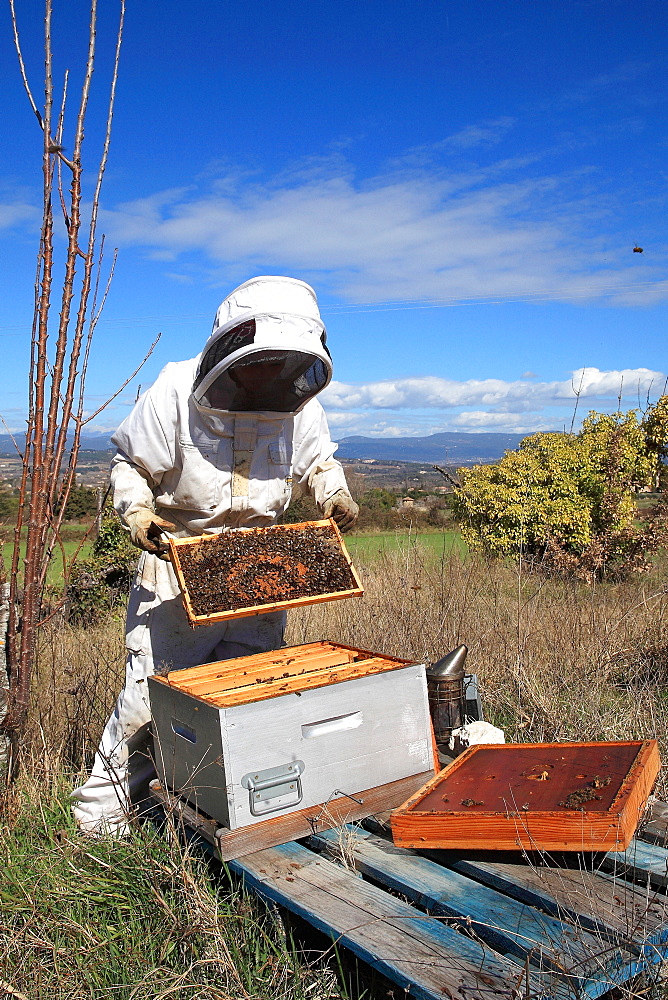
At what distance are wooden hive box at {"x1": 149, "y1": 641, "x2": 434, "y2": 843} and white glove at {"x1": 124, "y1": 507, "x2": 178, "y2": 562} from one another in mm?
582

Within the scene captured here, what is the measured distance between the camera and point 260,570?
11.7 feet

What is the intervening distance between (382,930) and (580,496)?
7.86 meters

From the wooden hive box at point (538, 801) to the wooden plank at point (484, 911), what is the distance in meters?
0.10

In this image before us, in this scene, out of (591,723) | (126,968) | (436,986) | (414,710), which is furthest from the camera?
(591,723)

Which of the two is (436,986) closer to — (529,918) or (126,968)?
(529,918)

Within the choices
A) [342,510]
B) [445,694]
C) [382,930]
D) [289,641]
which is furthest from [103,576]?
[382,930]

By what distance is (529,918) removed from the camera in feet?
6.89

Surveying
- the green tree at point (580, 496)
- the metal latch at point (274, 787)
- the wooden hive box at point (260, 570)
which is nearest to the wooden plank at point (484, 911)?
the metal latch at point (274, 787)

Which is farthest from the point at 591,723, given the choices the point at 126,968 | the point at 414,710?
the point at 126,968

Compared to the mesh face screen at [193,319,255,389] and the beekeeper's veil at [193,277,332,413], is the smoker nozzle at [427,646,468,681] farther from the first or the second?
the mesh face screen at [193,319,255,389]

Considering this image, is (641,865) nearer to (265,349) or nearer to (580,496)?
(265,349)

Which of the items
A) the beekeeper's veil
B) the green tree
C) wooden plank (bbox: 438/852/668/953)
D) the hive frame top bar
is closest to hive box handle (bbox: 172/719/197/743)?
the hive frame top bar

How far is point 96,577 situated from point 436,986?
335 inches

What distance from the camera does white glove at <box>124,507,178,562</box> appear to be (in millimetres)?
3393
